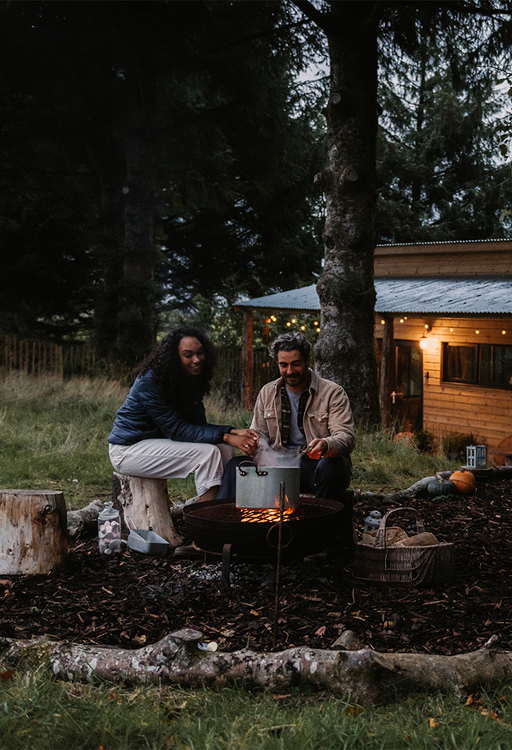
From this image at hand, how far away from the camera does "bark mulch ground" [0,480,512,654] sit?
3.28 metres

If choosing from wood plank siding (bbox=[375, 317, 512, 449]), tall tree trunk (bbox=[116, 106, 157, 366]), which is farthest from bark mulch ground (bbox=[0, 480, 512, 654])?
tall tree trunk (bbox=[116, 106, 157, 366])

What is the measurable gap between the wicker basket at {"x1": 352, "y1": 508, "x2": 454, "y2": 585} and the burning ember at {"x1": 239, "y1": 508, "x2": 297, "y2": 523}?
0.57 metres

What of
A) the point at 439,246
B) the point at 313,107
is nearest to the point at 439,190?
the point at 313,107

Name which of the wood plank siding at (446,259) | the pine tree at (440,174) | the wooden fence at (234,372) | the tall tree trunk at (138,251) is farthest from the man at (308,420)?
the pine tree at (440,174)

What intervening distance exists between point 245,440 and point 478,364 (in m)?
10.3

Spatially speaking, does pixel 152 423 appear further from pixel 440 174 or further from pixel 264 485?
pixel 440 174

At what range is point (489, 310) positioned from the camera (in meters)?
11.0

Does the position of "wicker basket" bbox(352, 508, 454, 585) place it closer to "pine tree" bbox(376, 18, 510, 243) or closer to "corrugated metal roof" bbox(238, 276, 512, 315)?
"corrugated metal roof" bbox(238, 276, 512, 315)

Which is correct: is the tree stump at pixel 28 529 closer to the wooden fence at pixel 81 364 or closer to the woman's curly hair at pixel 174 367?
the woman's curly hair at pixel 174 367

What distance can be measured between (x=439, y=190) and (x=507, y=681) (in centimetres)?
2715

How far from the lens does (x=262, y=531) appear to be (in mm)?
3568

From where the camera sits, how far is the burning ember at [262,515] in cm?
361

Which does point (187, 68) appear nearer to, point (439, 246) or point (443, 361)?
point (439, 246)

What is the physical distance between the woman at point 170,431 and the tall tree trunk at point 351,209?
3.97 metres
